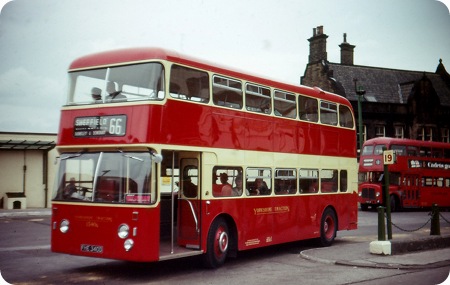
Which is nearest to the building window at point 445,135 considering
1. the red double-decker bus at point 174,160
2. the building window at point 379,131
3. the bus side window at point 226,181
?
the building window at point 379,131

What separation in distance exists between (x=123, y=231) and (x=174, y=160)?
6.60ft

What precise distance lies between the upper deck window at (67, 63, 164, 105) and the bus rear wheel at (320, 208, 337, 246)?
7.19 metres

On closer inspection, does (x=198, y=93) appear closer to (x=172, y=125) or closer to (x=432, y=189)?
(x=172, y=125)

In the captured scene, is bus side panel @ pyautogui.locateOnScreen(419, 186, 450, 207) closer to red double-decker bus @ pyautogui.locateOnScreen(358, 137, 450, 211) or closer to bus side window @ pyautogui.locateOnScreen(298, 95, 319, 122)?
red double-decker bus @ pyautogui.locateOnScreen(358, 137, 450, 211)

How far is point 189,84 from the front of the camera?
10.6 m

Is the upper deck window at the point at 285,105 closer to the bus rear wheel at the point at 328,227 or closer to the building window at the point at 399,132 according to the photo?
the bus rear wheel at the point at 328,227

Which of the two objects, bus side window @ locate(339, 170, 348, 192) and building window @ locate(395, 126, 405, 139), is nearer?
bus side window @ locate(339, 170, 348, 192)

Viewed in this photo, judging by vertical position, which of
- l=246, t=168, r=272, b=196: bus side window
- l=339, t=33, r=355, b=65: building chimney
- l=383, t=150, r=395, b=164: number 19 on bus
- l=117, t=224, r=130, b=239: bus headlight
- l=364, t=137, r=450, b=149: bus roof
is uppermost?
l=339, t=33, r=355, b=65: building chimney

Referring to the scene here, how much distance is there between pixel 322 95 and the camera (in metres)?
15.3

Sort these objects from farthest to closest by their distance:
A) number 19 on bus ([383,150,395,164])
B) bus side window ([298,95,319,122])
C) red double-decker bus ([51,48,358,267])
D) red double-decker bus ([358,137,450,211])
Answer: red double-decker bus ([358,137,450,211]), number 19 on bus ([383,150,395,164]), bus side window ([298,95,319,122]), red double-decker bus ([51,48,358,267])

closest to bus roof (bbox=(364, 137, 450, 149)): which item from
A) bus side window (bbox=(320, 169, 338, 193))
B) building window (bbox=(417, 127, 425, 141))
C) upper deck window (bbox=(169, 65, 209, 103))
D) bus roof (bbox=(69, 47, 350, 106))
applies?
building window (bbox=(417, 127, 425, 141))

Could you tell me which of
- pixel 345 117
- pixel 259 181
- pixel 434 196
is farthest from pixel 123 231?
pixel 434 196

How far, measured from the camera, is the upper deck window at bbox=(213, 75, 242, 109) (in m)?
11.4

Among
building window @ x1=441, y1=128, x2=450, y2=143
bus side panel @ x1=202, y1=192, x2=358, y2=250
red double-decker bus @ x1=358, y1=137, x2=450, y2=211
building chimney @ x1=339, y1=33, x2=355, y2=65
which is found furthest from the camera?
building chimney @ x1=339, y1=33, x2=355, y2=65
